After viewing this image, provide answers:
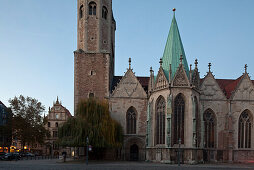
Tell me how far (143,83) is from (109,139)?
13.2m

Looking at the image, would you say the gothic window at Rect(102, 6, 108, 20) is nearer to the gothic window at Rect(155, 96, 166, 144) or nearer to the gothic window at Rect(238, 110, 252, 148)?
the gothic window at Rect(155, 96, 166, 144)

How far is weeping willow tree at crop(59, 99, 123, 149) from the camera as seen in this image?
3362cm

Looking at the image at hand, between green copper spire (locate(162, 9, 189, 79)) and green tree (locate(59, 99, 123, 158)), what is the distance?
9072mm

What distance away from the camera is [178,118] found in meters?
36.4

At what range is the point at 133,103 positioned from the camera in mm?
41406

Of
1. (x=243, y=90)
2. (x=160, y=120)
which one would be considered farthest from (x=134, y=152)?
(x=243, y=90)

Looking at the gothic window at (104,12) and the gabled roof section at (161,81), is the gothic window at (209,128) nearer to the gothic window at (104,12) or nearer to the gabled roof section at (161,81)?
the gabled roof section at (161,81)

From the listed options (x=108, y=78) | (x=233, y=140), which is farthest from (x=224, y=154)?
(x=108, y=78)

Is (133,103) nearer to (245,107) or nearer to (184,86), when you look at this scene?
(184,86)

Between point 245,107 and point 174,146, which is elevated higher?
point 245,107

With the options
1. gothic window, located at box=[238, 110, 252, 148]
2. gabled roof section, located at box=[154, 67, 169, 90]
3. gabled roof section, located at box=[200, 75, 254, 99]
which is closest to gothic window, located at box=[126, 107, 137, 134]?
gabled roof section, located at box=[154, 67, 169, 90]

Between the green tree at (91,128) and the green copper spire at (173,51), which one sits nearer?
the green tree at (91,128)

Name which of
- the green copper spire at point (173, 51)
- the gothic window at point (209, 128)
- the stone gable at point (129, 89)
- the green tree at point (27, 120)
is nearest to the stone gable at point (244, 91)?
the gothic window at point (209, 128)

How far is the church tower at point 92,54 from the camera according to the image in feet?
140
